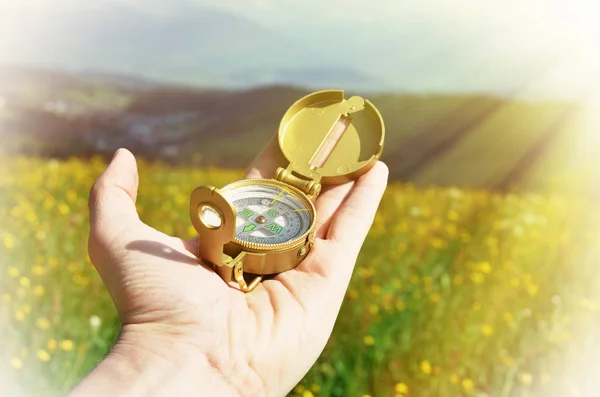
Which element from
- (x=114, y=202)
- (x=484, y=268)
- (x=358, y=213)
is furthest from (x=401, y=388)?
(x=114, y=202)

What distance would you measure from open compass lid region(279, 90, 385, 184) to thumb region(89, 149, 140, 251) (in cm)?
72

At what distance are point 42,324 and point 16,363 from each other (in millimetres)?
216

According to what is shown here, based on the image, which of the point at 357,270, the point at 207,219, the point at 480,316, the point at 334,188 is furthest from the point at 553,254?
the point at 207,219

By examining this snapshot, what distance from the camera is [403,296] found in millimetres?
3152

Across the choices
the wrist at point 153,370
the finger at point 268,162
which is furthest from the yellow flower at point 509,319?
the wrist at point 153,370

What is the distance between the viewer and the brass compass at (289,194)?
2078 mm

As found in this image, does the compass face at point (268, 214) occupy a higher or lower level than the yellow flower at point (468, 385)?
higher

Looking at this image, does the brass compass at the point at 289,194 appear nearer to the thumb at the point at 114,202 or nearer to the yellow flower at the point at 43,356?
the thumb at the point at 114,202

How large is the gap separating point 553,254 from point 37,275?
8.46 ft

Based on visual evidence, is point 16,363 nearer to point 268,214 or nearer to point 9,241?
point 9,241

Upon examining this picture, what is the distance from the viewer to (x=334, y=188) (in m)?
2.74

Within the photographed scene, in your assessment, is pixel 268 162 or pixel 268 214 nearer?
pixel 268 214

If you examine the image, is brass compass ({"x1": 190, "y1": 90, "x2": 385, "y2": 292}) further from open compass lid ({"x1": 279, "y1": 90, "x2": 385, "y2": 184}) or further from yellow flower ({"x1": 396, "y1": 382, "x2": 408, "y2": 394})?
yellow flower ({"x1": 396, "y1": 382, "x2": 408, "y2": 394})

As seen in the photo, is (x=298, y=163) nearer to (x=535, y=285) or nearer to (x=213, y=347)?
(x=213, y=347)
